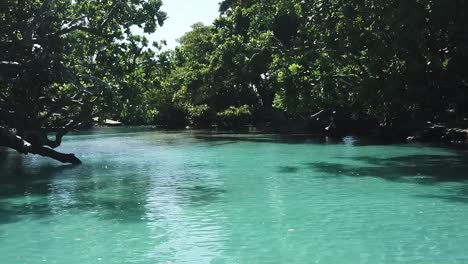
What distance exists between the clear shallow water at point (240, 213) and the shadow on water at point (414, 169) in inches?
2.0

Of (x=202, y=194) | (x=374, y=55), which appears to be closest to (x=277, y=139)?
(x=374, y=55)

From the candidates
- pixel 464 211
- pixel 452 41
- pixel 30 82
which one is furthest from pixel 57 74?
pixel 452 41

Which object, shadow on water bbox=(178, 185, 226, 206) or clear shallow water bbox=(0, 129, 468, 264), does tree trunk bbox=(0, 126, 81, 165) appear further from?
shadow on water bbox=(178, 185, 226, 206)

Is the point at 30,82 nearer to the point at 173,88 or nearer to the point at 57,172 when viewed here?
the point at 57,172

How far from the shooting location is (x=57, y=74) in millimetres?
25641

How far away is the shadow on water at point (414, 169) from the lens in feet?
62.6

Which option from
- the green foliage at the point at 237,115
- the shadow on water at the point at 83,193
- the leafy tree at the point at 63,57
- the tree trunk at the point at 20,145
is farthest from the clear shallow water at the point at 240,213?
the green foliage at the point at 237,115

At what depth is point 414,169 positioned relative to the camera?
22922 millimetres

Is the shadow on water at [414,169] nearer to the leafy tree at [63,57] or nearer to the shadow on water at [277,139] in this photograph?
the leafy tree at [63,57]

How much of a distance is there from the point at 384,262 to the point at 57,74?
2099 centimetres

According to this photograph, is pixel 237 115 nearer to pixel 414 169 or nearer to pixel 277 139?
pixel 277 139

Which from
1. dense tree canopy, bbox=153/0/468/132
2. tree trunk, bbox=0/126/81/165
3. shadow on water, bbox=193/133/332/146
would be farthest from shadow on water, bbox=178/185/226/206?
shadow on water, bbox=193/133/332/146

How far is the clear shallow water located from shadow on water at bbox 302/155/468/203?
0.05 metres

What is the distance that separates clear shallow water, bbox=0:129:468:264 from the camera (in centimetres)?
1023
